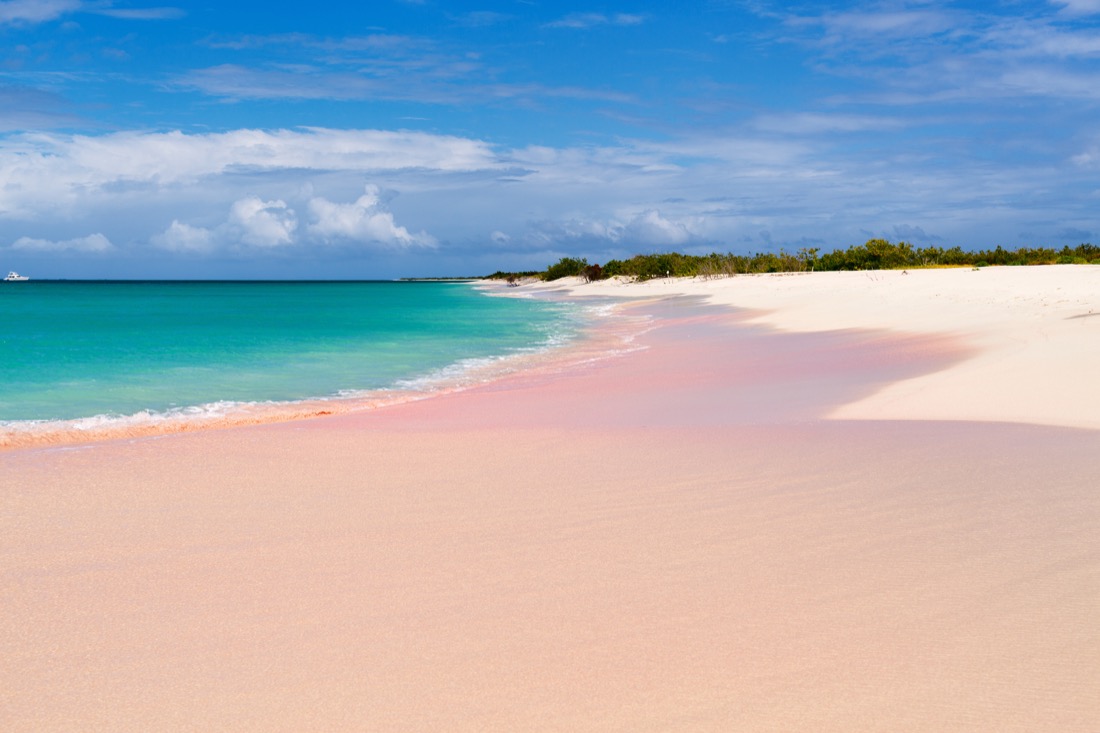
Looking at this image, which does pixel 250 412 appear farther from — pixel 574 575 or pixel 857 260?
pixel 857 260

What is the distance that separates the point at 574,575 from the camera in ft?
12.2

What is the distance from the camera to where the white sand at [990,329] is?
301 inches

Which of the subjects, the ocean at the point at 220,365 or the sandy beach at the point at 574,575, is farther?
the ocean at the point at 220,365

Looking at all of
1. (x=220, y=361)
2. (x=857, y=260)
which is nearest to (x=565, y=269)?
(x=857, y=260)

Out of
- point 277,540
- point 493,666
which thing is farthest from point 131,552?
point 493,666

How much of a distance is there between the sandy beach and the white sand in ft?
0.39

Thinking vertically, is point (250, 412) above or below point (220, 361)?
below

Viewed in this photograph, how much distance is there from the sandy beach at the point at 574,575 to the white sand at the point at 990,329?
0.12 metres

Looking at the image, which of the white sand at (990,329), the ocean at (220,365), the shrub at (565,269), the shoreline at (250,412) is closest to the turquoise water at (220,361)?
the ocean at (220,365)

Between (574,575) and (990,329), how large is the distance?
12.8 metres

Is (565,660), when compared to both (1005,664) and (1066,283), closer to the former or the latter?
(1005,664)

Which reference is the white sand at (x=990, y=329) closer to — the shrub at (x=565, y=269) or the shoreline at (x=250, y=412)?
the shoreline at (x=250, y=412)

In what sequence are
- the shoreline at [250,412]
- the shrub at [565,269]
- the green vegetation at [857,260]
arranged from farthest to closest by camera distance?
the shrub at [565,269] → the green vegetation at [857,260] → the shoreline at [250,412]

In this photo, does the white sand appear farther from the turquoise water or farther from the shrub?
the shrub
